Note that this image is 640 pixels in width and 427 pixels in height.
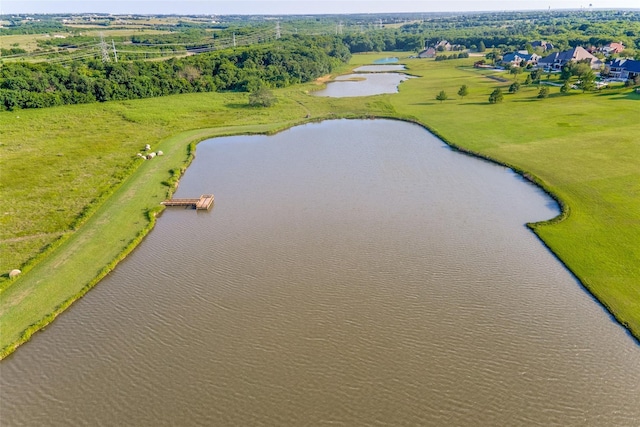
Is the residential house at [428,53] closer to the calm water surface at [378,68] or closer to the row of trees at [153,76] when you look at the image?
the calm water surface at [378,68]

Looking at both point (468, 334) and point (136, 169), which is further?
point (136, 169)

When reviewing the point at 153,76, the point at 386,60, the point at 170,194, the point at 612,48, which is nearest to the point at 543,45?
the point at 612,48

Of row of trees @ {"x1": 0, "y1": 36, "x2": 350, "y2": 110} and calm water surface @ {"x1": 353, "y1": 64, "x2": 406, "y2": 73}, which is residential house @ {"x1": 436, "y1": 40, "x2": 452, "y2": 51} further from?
row of trees @ {"x1": 0, "y1": 36, "x2": 350, "y2": 110}

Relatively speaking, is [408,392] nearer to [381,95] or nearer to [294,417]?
[294,417]

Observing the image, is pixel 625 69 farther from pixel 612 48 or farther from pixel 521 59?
pixel 612 48

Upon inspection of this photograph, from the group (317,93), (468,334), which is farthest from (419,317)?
(317,93)

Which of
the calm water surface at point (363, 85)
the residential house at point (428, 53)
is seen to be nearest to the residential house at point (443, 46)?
the residential house at point (428, 53)
